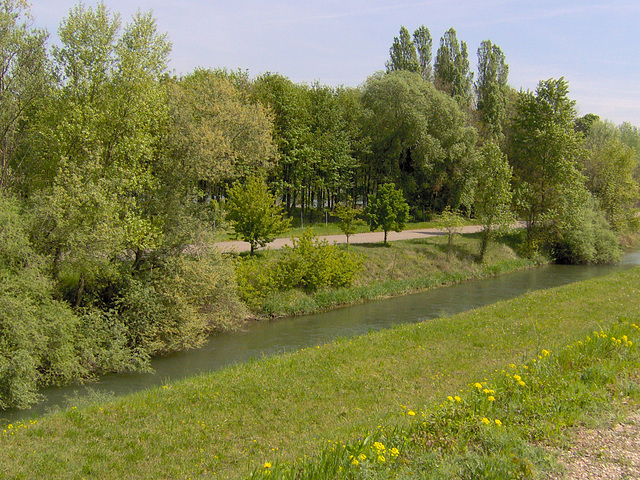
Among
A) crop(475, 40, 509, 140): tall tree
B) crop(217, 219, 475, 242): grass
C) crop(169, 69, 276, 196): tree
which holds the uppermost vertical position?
crop(475, 40, 509, 140): tall tree

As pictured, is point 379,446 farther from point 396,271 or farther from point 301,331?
point 396,271

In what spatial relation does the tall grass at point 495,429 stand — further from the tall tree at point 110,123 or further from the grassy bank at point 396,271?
the grassy bank at point 396,271

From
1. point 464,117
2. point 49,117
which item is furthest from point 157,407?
point 464,117

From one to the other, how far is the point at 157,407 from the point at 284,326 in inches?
422

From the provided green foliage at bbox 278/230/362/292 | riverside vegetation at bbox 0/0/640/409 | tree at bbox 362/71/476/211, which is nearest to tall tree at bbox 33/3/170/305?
riverside vegetation at bbox 0/0/640/409

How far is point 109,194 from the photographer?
17016 mm

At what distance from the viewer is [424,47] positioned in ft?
189

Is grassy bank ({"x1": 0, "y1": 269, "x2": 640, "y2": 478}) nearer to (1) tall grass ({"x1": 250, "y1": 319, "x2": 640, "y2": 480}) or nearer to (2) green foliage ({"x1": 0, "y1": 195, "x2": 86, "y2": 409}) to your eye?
(1) tall grass ({"x1": 250, "y1": 319, "x2": 640, "y2": 480})

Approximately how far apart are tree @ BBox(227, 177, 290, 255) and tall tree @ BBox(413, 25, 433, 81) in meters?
37.9

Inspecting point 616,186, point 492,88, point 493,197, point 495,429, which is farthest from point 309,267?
point 492,88

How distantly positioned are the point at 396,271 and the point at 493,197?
11022 millimetres

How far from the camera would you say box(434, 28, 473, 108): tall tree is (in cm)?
5375

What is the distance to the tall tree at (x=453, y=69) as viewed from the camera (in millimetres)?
53750

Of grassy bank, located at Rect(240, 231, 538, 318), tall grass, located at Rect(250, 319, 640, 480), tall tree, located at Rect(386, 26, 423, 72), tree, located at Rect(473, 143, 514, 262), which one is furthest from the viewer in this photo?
tall tree, located at Rect(386, 26, 423, 72)
